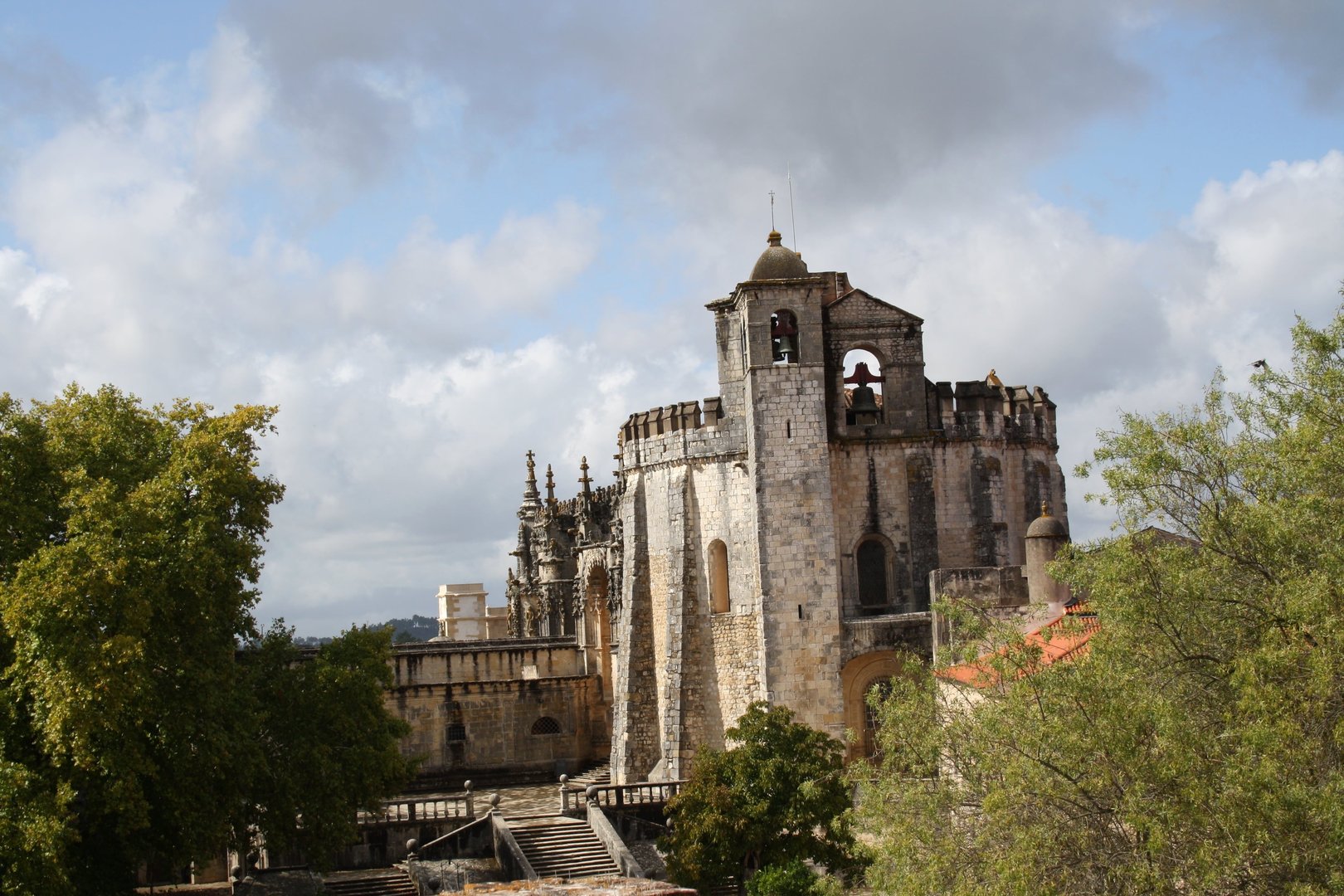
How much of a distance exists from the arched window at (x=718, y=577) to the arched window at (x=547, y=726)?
9.38m

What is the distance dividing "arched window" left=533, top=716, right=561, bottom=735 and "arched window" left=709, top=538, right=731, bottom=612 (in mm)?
9378

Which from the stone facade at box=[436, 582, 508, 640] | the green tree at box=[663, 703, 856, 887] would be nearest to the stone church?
the green tree at box=[663, 703, 856, 887]

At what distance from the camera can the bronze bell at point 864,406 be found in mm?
36250

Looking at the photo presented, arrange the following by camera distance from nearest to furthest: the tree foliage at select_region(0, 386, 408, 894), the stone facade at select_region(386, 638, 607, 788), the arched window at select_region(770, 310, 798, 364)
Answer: the tree foliage at select_region(0, 386, 408, 894)
the arched window at select_region(770, 310, 798, 364)
the stone facade at select_region(386, 638, 607, 788)

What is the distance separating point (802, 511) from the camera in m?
34.2

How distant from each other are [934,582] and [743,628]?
4671mm

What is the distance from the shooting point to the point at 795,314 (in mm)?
35094

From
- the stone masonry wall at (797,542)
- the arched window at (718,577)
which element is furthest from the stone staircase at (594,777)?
the stone masonry wall at (797,542)

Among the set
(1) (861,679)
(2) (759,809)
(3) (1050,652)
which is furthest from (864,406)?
(2) (759,809)

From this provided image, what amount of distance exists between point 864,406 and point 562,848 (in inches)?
500

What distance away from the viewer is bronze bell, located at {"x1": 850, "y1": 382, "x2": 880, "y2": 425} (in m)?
36.2

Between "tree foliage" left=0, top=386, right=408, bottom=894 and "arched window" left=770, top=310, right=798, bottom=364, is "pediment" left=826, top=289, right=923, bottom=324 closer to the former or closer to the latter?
"arched window" left=770, top=310, right=798, bottom=364

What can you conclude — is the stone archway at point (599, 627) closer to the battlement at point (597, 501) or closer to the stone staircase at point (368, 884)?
the battlement at point (597, 501)

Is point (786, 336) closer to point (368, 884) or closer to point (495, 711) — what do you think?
point (495, 711)
